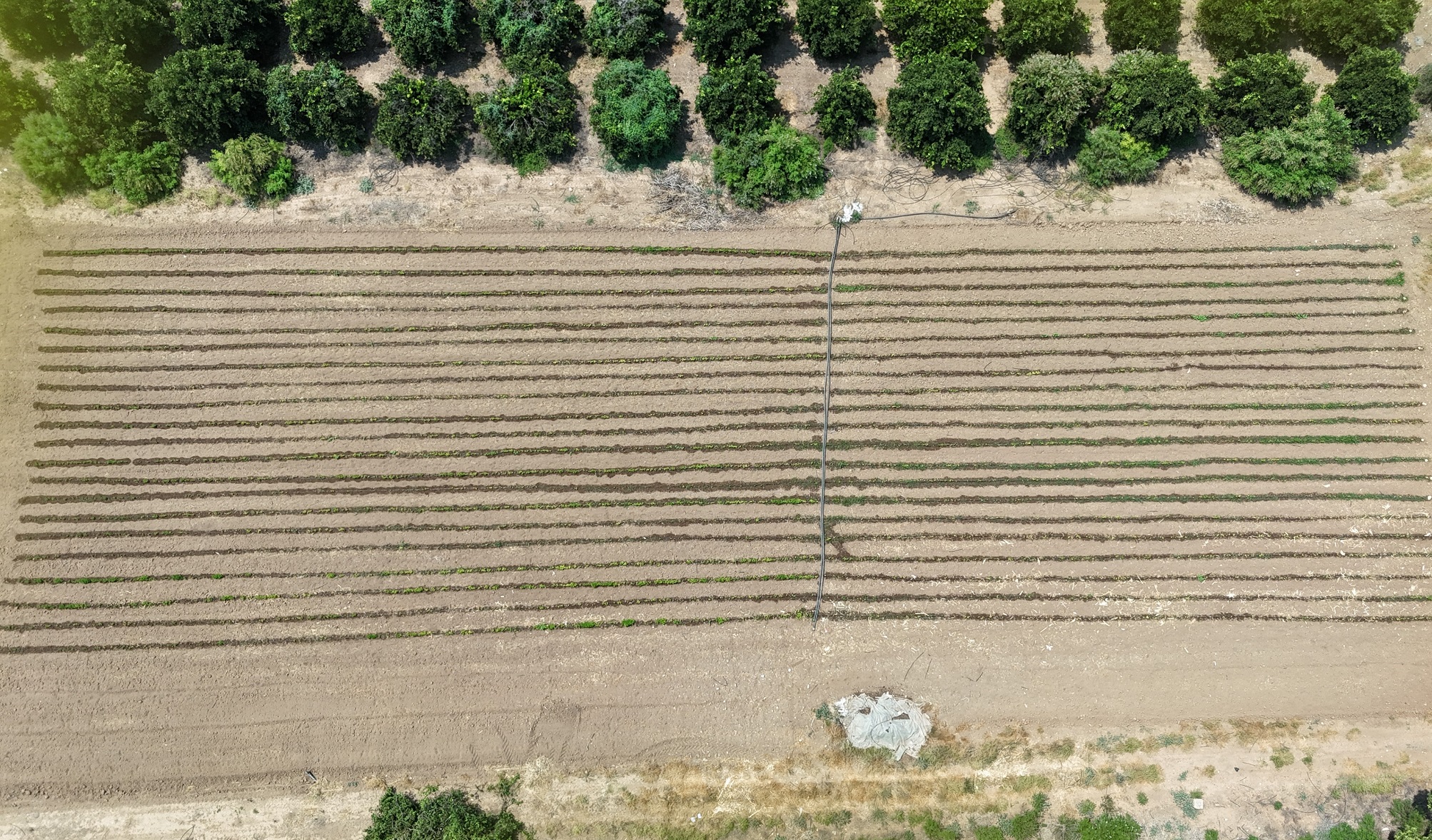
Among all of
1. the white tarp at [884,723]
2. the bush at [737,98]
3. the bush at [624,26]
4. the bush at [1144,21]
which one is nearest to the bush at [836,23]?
the bush at [737,98]

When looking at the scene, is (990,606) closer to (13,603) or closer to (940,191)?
(940,191)

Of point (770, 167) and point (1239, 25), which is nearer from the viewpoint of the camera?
point (770, 167)

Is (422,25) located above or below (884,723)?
above

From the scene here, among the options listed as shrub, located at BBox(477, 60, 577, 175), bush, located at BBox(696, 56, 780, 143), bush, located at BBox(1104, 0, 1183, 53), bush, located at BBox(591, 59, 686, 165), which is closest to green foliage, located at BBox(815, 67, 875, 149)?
bush, located at BBox(696, 56, 780, 143)

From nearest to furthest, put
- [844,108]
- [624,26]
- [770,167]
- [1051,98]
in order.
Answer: [1051,98] → [770,167] → [844,108] → [624,26]

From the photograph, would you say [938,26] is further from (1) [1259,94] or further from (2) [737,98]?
(1) [1259,94]

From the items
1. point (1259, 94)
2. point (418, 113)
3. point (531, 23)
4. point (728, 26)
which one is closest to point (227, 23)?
point (418, 113)

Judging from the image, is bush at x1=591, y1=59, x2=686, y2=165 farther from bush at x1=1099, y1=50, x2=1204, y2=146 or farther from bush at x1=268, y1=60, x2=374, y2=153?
bush at x1=1099, y1=50, x2=1204, y2=146
